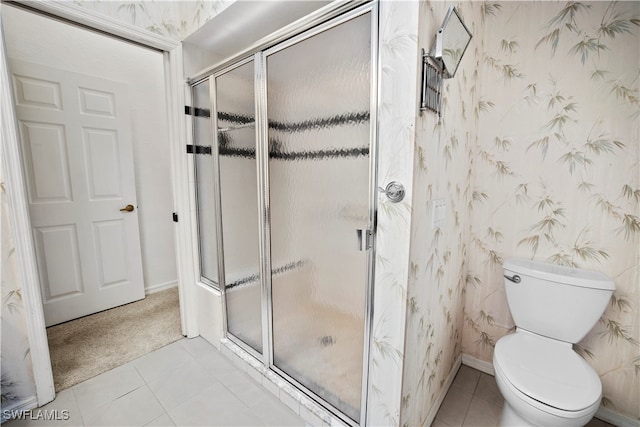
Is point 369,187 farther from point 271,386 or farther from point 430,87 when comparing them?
point 271,386

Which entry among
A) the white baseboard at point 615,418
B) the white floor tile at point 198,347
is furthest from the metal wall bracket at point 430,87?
the white floor tile at point 198,347

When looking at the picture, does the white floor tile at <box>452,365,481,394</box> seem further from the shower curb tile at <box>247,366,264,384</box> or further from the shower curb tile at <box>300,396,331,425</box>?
the shower curb tile at <box>247,366,264,384</box>

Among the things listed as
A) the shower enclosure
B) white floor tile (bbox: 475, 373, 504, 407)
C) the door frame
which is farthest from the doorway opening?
white floor tile (bbox: 475, 373, 504, 407)

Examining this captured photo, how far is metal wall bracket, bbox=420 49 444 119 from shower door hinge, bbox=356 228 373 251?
1.58 ft

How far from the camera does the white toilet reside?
104 cm

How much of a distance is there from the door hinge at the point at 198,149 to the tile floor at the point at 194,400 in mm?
1452

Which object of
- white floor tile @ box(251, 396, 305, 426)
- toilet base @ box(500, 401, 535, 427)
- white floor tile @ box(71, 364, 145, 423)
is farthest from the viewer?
white floor tile @ box(71, 364, 145, 423)

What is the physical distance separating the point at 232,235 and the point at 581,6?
224cm

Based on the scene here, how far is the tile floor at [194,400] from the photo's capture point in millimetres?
1400

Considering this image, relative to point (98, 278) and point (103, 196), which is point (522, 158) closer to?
point (103, 196)

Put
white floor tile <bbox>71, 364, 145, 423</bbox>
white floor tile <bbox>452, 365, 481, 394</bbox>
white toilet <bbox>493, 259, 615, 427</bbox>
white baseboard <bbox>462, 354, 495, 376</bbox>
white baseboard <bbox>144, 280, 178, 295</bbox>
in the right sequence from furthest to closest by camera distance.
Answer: white baseboard <bbox>144, 280, 178, 295</bbox>, white baseboard <bbox>462, 354, 495, 376</bbox>, white floor tile <bbox>452, 365, 481, 394</bbox>, white floor tile <bbox>71, 364, 145, 423</bbox>, white toilet <bbox>493, 259, 615, 427</bbox>

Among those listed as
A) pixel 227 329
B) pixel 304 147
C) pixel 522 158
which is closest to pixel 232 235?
pixel 227 329

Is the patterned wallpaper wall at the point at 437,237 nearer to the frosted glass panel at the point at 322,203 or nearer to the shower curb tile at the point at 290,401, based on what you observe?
the frosted glass panel at the point at 322,203

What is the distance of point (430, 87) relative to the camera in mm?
965
